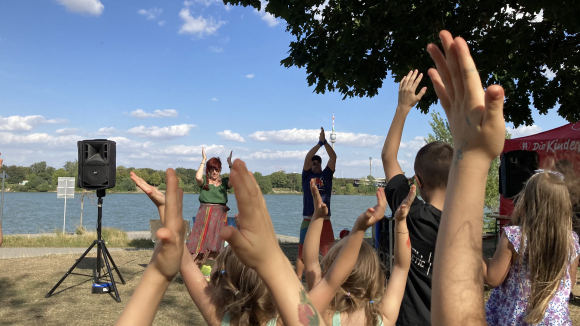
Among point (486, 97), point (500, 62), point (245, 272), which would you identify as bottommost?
point (245, 272)

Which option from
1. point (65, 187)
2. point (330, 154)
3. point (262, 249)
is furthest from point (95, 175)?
point (65, 187)

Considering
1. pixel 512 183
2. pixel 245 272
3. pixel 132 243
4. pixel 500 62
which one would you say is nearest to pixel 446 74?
pixel 245 272

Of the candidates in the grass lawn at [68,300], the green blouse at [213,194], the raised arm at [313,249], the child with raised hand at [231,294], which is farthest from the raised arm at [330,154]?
the child with raised hand at [231,294]

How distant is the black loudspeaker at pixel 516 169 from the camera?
2928 millimetres

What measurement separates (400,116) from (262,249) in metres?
1.44

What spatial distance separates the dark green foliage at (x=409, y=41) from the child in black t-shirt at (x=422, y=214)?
141 inches

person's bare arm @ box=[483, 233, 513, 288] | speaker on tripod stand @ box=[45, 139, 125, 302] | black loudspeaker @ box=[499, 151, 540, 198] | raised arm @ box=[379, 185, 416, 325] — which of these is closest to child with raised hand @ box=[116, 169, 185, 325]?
raised arm @ box=[379, 185, 416, 325]

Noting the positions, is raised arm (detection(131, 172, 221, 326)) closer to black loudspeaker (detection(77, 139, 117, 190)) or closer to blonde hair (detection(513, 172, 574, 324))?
blonde hair (detection(513, 172, 574, 324))

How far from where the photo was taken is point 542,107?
7.37 meters

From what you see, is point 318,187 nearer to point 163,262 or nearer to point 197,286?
point 197,286

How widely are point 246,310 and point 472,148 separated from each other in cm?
111

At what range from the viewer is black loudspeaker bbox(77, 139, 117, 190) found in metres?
6.11

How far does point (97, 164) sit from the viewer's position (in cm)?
615

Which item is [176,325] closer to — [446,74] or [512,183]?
[512,183]
